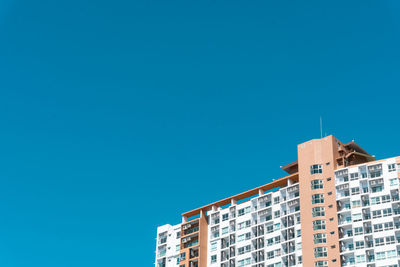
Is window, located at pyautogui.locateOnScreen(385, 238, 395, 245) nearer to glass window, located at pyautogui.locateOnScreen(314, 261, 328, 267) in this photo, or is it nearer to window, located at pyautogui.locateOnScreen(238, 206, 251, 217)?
glass window, located at pyautogui.locateOnScreen(314, 261, 328, 267)

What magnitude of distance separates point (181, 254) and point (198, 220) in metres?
7.45

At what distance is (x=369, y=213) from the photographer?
379ft

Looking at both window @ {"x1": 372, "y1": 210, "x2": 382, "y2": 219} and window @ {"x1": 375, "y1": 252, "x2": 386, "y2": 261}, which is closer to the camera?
window @ {"x1": 375, "y1": 252, "x2": 386, "y2": 261}

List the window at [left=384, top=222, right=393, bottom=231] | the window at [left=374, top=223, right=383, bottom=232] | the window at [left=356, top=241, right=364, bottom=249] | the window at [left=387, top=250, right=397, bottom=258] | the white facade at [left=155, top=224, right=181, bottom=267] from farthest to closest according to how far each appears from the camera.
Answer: the white facade at [left=155, top=224, right=181, bottom=267], the window at [left=356, top=241, right=364, bottom=249], the window at [left=374, top=223, right=383, bottom=232], the window at [left=384, top=222, right=393, bottom=231], the window at [left=387, top=250, right=397, bottom=258]

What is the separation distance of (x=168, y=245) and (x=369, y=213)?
45849 mm

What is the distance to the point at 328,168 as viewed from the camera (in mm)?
122625

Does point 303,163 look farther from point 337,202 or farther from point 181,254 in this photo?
point 181,254

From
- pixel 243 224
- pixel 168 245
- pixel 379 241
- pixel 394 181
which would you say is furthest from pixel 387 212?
pixel 168 245

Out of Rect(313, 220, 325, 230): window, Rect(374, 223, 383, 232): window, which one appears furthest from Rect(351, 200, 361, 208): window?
Rect(313, 220, 325, 230): window

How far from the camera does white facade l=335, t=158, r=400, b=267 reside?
11112 centimetres

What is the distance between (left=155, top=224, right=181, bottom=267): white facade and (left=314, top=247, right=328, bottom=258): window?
3436 centimetres

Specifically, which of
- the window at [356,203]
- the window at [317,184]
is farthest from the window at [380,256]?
the window at [317,184]

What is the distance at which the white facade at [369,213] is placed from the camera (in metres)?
111

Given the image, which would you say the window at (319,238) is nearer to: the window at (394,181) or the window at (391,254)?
the window at (391,254)
